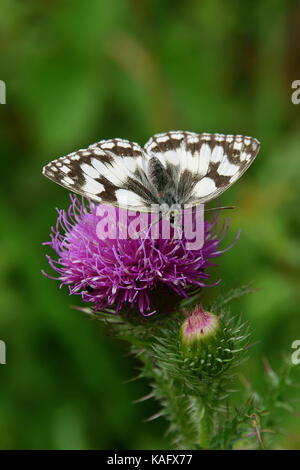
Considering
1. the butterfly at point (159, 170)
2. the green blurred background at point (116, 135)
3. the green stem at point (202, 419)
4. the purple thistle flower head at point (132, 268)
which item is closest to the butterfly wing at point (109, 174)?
the butterfly at point (159, 170)

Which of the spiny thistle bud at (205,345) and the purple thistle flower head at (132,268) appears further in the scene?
the purple thistle flower head at (132,268)

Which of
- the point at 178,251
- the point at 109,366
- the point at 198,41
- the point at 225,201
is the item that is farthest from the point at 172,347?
the point at 198,41

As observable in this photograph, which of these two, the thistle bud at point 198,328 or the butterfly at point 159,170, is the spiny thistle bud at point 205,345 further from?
the butterfly at point 159,170

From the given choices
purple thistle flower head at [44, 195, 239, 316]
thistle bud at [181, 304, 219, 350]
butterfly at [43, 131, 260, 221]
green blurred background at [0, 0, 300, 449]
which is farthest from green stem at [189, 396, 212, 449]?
green blurred background at [0, 0, 300, 449]

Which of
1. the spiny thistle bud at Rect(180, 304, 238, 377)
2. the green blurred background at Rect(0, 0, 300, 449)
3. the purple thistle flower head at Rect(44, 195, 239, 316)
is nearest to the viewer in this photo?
the spiny thistle bud at Rect(180, 304, 238, 377)

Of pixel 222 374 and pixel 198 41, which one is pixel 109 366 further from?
pixel 198 41

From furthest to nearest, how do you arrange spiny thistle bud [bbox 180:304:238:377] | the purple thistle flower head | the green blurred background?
the green blurred background < the purple thistle flower head < spiny thistle bud [bbox 180:304:238:377]

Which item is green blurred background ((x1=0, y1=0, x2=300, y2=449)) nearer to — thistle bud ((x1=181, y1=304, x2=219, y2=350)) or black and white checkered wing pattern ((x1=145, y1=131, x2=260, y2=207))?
black and white checkered wing pattern ((x1=145, y1=131, x2=260, y2=207))
